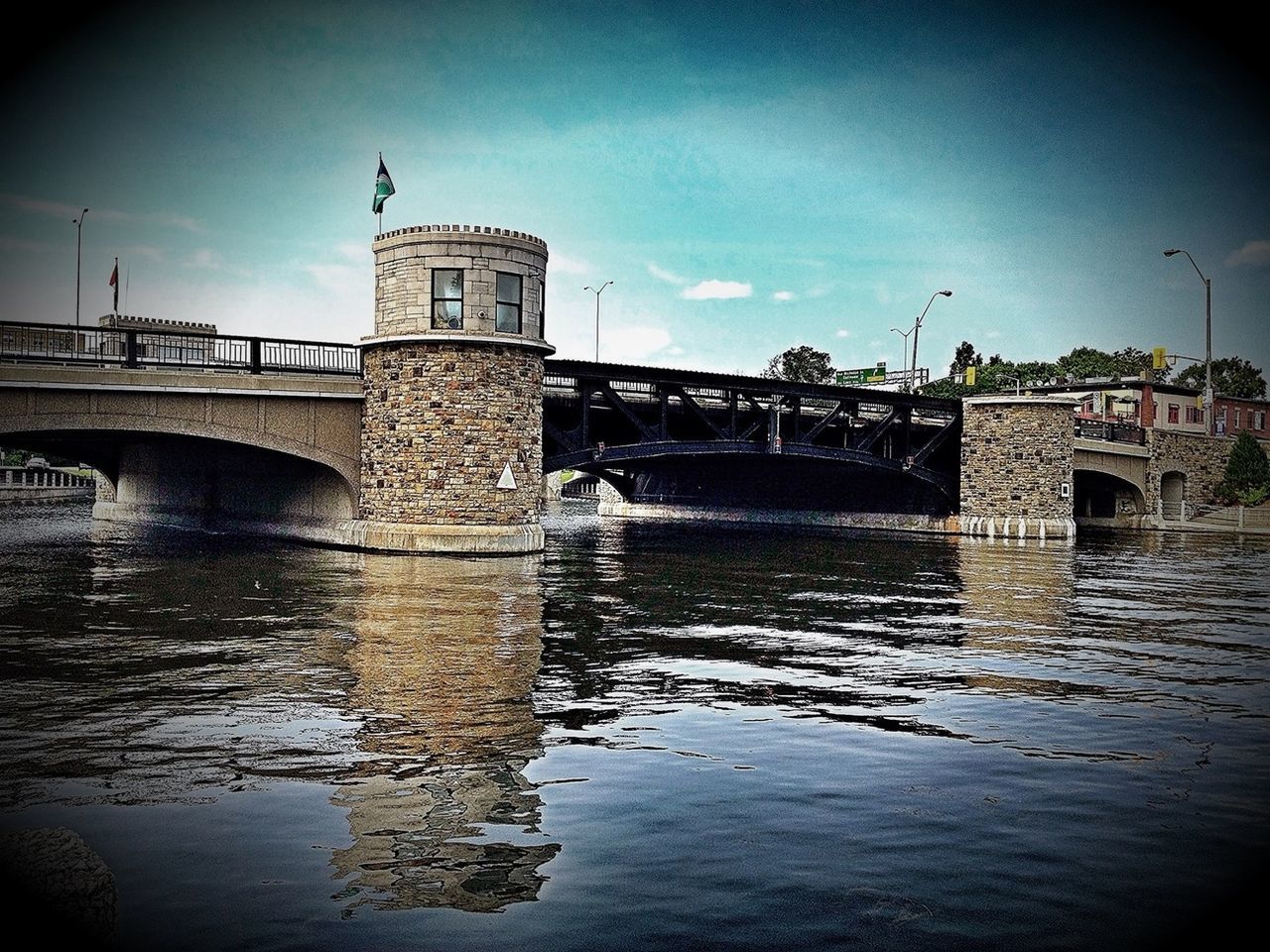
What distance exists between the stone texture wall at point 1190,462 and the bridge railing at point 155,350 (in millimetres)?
56784

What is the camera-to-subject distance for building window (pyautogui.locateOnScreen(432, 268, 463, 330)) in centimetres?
3734

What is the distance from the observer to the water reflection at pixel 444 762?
7.76 metres

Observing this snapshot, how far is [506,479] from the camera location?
3747cm

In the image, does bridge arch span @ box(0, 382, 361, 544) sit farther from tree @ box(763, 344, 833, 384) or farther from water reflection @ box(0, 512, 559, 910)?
tree @ box(763, 344, 833, 384)

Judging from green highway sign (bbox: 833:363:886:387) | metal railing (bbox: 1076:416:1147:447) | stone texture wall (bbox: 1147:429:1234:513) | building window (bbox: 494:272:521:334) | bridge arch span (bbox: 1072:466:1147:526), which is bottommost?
bridge arch span (bbox: 1072:466:1147:526)

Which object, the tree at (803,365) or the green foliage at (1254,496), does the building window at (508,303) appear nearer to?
the green foliage at (1254,496)

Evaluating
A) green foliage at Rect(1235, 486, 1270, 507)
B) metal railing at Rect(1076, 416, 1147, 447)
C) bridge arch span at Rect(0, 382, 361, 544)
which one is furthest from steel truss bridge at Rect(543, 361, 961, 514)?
green foliage at Rect(1235, 486, 1270, 507)

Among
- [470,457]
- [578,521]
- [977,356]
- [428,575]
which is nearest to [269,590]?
[428,575]

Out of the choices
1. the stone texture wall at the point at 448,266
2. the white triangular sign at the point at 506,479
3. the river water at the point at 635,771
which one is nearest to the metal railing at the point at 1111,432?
the white triangular sign at the point at 506,479

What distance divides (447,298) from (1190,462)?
202 ft

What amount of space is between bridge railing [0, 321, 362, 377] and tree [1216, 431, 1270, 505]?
6428 centimetres

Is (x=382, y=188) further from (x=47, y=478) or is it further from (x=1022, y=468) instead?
(x=47, y=478)

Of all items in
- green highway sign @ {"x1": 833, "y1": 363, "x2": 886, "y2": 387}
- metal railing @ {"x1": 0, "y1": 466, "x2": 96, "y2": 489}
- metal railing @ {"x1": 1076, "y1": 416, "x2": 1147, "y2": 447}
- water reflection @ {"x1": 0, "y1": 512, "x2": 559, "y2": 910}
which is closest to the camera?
water reflection @ {"x1": 0, "y1": 512, "x2": 559, "y2": 910}

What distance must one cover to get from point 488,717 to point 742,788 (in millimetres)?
3728
